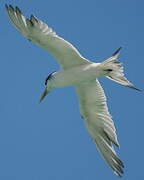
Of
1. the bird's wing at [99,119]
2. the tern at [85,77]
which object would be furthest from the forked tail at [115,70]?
the bird's wing at [99,119]

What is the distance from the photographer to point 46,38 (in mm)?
14102

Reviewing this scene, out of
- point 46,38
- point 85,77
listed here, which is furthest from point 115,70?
point 46,38

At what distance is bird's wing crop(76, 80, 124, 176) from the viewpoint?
15086 millimetres

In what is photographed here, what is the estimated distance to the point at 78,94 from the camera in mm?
15359

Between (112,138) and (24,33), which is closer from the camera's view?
(24,33)

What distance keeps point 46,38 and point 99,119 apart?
7.91 ft

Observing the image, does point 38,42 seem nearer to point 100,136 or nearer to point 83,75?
point 83,75

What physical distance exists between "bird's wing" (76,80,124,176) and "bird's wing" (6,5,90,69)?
721mm

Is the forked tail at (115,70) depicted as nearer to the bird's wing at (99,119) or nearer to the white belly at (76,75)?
the white belly at (76,75)

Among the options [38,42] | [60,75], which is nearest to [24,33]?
[38,42]

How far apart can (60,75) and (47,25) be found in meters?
1.31

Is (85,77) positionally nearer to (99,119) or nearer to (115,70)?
(115,70)

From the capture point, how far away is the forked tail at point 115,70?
1397 cm

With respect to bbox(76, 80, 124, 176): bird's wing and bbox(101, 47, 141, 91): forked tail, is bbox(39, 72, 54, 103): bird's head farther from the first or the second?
bbox(101, 47, 141, 91): forked tail
